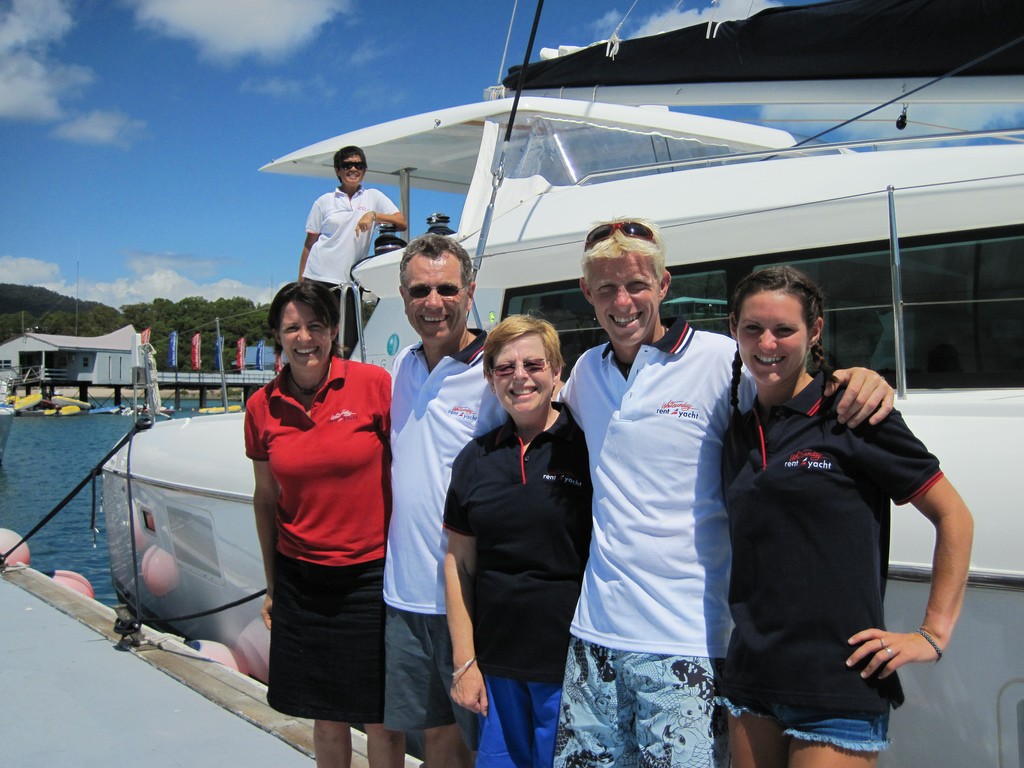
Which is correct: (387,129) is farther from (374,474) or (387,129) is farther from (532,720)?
(532,720)

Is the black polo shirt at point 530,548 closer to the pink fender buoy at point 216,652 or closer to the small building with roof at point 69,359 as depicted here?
the pink fender buoy at point 216,652

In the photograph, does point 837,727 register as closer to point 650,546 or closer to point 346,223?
point 650,546

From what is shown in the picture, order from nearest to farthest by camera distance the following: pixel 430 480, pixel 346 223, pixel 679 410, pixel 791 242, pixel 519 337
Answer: pixel 679 410 < pixel 519 337 < pixel 430 480 < pixel 791 242 < pixel 346 223

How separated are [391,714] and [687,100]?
4.51m

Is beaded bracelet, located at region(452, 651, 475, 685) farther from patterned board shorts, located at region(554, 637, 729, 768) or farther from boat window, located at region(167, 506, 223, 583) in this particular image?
boat window, located at region(167, 506, 223, 583)

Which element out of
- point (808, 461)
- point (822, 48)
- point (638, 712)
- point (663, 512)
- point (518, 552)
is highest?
point (822, 48)

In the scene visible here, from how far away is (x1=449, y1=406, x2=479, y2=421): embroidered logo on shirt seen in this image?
2.38 meters

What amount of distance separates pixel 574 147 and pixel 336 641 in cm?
346

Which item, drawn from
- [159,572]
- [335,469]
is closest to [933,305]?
[335,469]

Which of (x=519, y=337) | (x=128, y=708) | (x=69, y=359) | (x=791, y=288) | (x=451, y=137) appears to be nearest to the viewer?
(x=791, y=288)

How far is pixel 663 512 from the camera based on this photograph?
1.90 metres

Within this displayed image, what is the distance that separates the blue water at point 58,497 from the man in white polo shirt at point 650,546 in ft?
19.3

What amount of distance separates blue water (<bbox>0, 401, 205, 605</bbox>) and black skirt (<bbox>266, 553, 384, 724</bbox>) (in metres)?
4.81

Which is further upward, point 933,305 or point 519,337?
point 933,305
